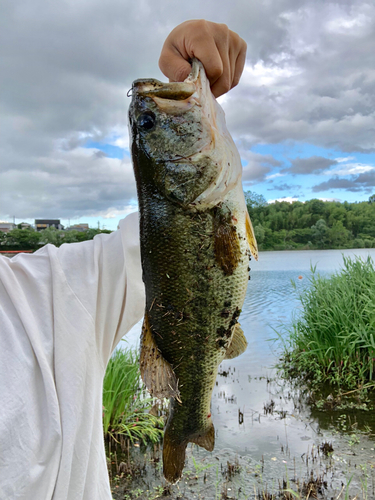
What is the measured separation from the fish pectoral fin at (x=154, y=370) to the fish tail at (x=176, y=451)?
9.5 inches

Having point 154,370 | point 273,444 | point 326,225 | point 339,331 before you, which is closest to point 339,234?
point 326,225

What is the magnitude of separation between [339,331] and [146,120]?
22.4 ft

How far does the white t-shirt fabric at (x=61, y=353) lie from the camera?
139cm

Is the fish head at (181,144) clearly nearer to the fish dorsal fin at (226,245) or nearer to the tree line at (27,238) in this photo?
the fish dorsal fin at (226,245)

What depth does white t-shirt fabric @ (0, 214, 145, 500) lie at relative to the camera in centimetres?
139

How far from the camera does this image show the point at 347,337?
6758 mm

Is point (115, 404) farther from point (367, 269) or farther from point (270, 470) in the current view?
point (367, 269)

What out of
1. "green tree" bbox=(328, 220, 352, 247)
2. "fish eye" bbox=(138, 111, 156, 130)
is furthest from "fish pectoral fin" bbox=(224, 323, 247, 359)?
"green tree" bbox=(328, 220, 352, 247)

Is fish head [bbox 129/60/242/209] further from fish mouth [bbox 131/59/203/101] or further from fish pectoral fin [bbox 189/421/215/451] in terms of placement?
fish pectoral fin [bbox 189/421/215/451]

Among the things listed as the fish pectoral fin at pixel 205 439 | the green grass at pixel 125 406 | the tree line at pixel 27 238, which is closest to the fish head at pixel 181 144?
the fish pectoral fin at pixel 205 439

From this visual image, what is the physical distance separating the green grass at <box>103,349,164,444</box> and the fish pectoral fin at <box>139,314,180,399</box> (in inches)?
153

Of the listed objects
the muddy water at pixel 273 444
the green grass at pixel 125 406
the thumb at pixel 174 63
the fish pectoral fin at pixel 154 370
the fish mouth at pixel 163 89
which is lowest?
the muddy water at pixel 273 444

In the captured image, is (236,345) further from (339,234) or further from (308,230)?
(339,234)

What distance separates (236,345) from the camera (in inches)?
62.7
